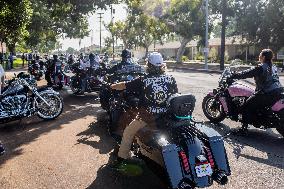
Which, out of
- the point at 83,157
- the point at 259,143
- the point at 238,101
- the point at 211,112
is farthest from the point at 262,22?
the point at 83,157

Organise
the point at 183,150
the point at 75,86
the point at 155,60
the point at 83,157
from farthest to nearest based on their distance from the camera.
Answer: the point at 75,86
the point at 83,157
the point at 155,60
the point at 183,150

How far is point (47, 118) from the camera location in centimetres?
1037

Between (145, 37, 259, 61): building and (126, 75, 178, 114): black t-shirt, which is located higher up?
(145, 37, 259, 61): building

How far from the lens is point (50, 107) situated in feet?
33.9

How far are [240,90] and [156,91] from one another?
13.6 feet

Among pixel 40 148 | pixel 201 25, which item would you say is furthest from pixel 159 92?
pixel 201 25

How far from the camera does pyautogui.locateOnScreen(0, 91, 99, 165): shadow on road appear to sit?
25.7 feet

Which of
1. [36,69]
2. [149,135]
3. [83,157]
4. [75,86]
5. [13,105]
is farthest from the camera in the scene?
[36,69]

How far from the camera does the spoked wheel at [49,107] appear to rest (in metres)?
10.2

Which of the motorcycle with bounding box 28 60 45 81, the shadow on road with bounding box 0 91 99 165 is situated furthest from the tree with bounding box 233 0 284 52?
the shadow on road with bounding box 0 91 99 165

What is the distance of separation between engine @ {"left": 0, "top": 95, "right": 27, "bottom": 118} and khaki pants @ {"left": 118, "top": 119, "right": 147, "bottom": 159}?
459 centimetres

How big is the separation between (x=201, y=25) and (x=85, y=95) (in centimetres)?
3626

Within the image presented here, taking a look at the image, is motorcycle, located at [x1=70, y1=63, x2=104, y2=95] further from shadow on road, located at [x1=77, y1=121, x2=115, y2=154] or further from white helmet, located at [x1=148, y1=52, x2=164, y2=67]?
white helmet, located at [x1=148, y1=52, x2=164, y2=67]

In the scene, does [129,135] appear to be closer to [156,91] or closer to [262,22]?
[156,91]
